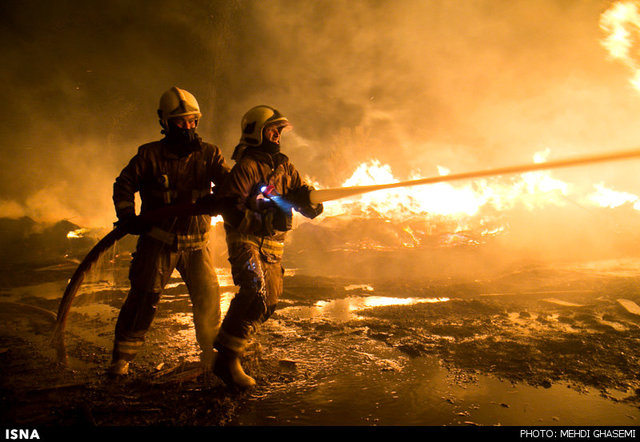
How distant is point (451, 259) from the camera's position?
1240 centimetres

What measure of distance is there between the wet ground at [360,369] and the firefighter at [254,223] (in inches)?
16.2

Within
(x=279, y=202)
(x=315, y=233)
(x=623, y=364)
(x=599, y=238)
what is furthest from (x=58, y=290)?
(x=599, y=238)

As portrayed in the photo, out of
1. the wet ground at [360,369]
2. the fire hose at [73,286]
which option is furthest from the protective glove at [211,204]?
the wet ground at [360,369]

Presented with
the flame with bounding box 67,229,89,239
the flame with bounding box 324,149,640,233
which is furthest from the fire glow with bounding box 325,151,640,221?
the flame with bounding box 67,229,89,239

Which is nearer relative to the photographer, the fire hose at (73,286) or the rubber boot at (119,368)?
the rubber boot at (119,368)

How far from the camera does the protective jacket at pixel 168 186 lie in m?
2.87

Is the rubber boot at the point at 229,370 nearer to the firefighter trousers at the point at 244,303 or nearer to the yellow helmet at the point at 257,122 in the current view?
the firefighter trousers at the point at 244,303

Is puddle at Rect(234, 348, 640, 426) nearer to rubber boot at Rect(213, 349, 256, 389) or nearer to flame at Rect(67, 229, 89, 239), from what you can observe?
rubber boot at Rect(213, 349, 256, 389)

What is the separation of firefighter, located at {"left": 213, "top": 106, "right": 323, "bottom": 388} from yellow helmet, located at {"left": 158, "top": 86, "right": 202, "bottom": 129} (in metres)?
0.52

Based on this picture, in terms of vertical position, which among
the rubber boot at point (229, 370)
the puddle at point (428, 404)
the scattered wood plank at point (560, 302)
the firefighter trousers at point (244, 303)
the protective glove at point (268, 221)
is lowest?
the puddle at point (428, 404)

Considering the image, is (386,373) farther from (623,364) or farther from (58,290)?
(58,290)

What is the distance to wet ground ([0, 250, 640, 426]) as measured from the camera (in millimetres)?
2148

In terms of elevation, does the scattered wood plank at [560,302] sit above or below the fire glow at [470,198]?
below

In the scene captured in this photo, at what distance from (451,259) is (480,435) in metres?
11.2
